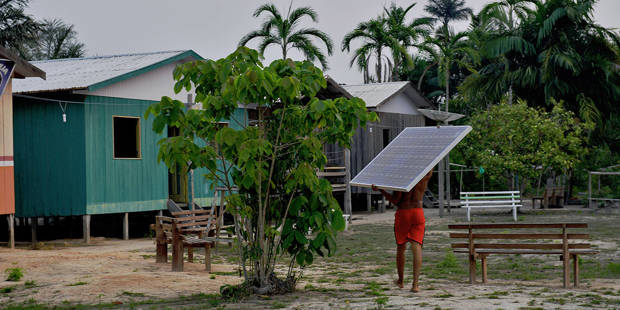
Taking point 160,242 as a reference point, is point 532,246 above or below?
above

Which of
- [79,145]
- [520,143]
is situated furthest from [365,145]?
[79,145]

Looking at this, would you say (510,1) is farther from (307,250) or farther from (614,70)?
(307,250)

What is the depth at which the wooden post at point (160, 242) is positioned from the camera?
12.9m

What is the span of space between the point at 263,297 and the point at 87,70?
12926 mm

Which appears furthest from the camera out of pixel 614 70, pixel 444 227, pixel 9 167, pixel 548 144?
pixel 614 70

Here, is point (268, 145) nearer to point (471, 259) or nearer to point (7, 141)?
point (471, 259)

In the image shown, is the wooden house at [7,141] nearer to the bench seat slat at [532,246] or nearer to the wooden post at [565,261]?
the bench seat slat at [532,246]

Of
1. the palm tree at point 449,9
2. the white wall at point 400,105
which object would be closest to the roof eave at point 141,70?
the white wall at point 400,105

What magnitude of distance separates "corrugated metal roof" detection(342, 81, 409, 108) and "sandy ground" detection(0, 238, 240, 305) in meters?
12.2

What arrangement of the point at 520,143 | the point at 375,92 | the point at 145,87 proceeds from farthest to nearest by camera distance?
the point at 375,92 < the point at 520,143 < the point at 145,87

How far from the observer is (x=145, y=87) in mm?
19219

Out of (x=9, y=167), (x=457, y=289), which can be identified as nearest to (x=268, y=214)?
(x=457, y=289)

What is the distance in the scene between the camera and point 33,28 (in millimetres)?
30922

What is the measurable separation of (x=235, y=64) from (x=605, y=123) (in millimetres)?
25785
